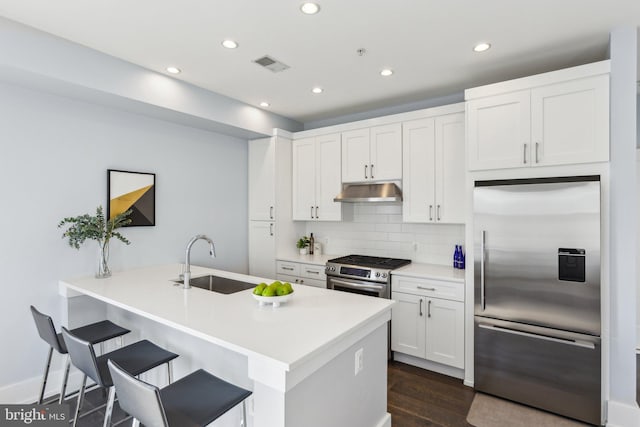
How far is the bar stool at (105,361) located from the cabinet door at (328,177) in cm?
245

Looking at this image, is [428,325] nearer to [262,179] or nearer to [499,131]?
[499,131]

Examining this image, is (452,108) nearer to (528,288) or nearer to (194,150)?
(528,288)

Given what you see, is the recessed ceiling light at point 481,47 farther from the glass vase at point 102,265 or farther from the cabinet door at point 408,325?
the glass vase at point 102,265

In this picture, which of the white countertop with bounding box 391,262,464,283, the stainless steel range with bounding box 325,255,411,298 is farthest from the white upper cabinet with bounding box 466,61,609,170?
the stainless steel range with bounding box 325,255,411,298

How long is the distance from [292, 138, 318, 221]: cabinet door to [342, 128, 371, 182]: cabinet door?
0.45 metres

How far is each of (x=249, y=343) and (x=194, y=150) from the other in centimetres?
284

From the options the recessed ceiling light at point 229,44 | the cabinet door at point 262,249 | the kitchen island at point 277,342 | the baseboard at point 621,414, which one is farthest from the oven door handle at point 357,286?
the recessed ceiling light at point 229,44

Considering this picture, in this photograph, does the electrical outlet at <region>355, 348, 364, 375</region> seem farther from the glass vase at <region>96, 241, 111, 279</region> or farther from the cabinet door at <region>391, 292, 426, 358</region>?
the glass vase at <region>96, 241, 111, 279</region>

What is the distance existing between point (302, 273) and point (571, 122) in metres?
2.88

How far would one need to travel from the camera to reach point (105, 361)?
6.52 feet

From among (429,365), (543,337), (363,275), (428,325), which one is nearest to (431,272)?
(428,325)

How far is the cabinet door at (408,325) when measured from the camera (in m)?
3.12

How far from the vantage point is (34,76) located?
7.56 feet

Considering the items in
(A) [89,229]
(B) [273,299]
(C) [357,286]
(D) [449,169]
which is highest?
(D) [449,169]
